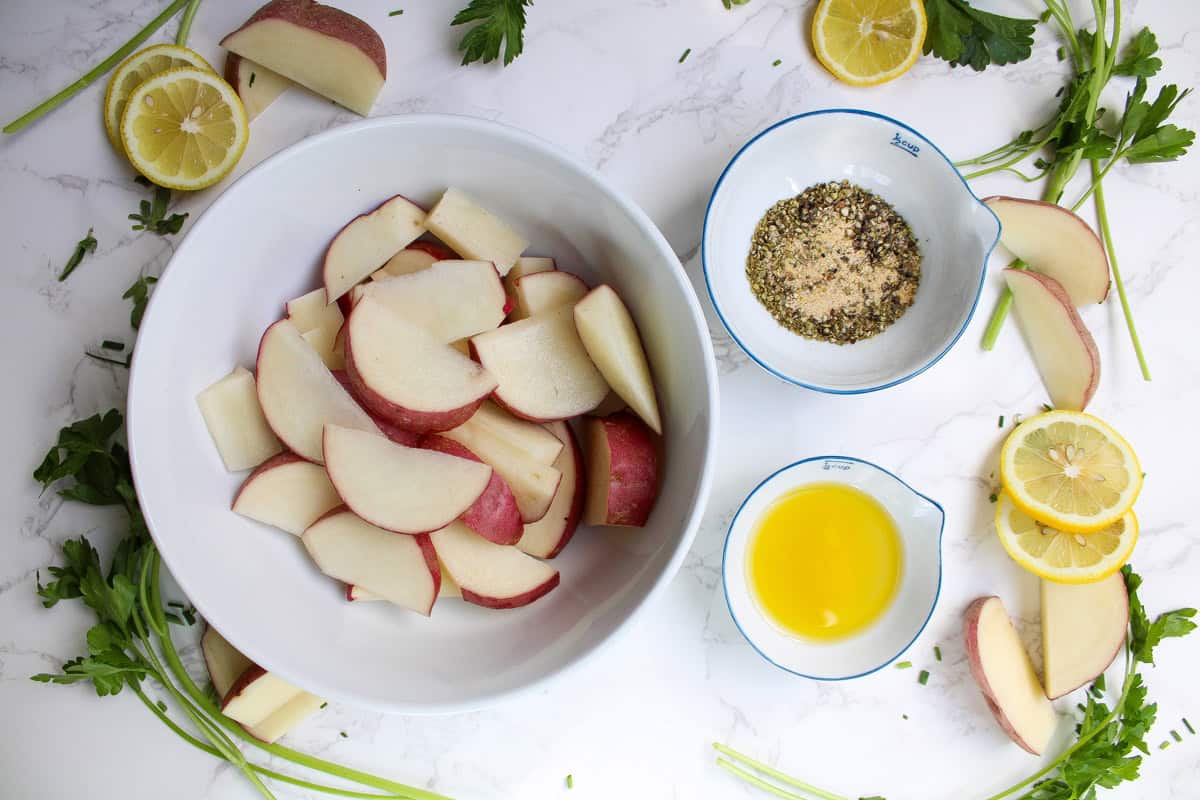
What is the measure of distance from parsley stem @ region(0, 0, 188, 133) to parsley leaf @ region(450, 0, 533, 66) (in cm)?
47

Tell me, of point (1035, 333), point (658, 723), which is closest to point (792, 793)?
point (658, 723)

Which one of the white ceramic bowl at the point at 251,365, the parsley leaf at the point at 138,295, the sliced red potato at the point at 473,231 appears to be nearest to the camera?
the white ceramic bowl at the point at 251,365

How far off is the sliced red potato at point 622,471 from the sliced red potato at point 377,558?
0.84 feet

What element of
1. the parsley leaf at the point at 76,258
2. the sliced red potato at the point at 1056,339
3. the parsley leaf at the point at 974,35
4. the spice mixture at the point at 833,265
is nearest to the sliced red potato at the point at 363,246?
the parsley leaf at the point at 76,258

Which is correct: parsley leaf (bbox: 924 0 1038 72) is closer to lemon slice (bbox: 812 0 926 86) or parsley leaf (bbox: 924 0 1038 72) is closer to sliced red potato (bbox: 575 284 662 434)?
lemon slice (bbox: 812 0 926 86)

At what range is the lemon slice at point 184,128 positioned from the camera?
1.42m

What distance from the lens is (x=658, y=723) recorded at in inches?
62.0

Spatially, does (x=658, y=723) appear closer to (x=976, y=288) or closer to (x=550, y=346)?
(x=550, y=346)

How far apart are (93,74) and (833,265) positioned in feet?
4.07

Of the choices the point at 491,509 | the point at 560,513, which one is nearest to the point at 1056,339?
the point at 560,513

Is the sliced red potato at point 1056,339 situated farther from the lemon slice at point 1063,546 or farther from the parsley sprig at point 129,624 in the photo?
the parsley sprig at point 129,624

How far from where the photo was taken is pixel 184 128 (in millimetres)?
1431

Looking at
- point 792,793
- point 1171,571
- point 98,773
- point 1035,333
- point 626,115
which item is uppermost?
point 626,115

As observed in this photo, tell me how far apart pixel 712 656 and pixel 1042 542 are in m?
0.60
